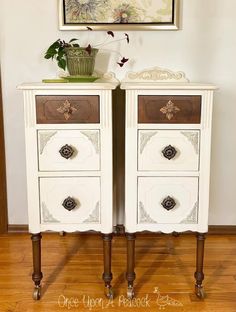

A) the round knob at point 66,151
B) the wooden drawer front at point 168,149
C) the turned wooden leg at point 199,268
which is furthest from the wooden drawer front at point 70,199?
the turned wooden leg at point 199,268

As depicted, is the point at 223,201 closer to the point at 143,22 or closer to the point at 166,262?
the point at 166,262

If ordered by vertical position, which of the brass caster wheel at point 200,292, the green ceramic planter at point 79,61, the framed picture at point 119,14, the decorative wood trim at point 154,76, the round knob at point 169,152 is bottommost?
the brass caster wheel at point 200,292

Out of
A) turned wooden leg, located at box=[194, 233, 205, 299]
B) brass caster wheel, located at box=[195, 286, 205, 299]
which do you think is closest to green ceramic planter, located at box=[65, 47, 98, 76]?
turned wooden leg, located at box=[194, 233, 205, 299]

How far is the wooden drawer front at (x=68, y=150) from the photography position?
1687mm

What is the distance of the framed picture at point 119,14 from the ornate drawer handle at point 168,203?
100 centimetres

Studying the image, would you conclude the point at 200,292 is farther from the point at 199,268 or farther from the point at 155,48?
the point at 155,48

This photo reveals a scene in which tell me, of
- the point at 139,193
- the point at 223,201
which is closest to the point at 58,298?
the point at 139,193

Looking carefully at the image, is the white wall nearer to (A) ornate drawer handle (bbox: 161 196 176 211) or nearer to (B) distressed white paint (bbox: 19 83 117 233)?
(B) distressed white paint (bbox: 19 83 117 233)

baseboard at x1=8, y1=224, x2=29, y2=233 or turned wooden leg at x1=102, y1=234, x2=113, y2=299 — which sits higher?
turned wooden leg at x1=102, y1=234, x2=113, y2=299

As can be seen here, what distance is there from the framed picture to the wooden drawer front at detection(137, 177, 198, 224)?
93 centimetres

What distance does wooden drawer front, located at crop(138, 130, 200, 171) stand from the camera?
169 centimetres

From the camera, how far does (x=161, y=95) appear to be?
1673 millimetres

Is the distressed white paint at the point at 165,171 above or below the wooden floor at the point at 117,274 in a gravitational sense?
above

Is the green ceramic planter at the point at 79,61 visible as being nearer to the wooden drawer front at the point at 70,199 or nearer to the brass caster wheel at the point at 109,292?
the wooden drawer front at the point at 70,199
